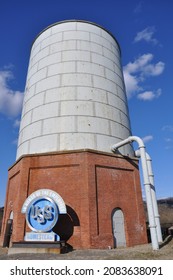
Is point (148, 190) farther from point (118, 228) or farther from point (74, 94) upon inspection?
point (74, 94)

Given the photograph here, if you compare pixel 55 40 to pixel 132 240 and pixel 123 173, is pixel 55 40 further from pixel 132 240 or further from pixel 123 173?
pixel 132 240

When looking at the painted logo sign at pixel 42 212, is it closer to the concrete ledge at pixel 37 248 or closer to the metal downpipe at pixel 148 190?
the concrete ledge at pixel 37 248

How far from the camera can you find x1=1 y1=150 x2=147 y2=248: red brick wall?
14578 millimetres

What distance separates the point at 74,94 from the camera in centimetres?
1906

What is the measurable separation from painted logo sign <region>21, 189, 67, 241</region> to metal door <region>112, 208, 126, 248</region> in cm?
365

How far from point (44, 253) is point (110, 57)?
686 inches

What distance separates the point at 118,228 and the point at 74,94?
10.2 metres

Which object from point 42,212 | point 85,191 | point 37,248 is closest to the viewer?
point 37,248

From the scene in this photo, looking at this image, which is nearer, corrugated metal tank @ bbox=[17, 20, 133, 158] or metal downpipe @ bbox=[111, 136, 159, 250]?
metal downpipe @ bbox=[111, 136, 159, 250]

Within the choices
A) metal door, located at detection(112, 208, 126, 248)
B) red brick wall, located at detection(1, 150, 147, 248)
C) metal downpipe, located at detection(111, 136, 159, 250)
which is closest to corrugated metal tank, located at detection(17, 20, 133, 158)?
red brick wall, located at detection(1, 150, 147, 248)

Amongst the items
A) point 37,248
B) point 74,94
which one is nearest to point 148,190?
point 37,248

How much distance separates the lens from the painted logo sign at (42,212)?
44.3 feet

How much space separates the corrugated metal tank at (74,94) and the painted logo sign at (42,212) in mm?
3892

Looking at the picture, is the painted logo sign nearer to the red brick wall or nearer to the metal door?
the red brick wall
